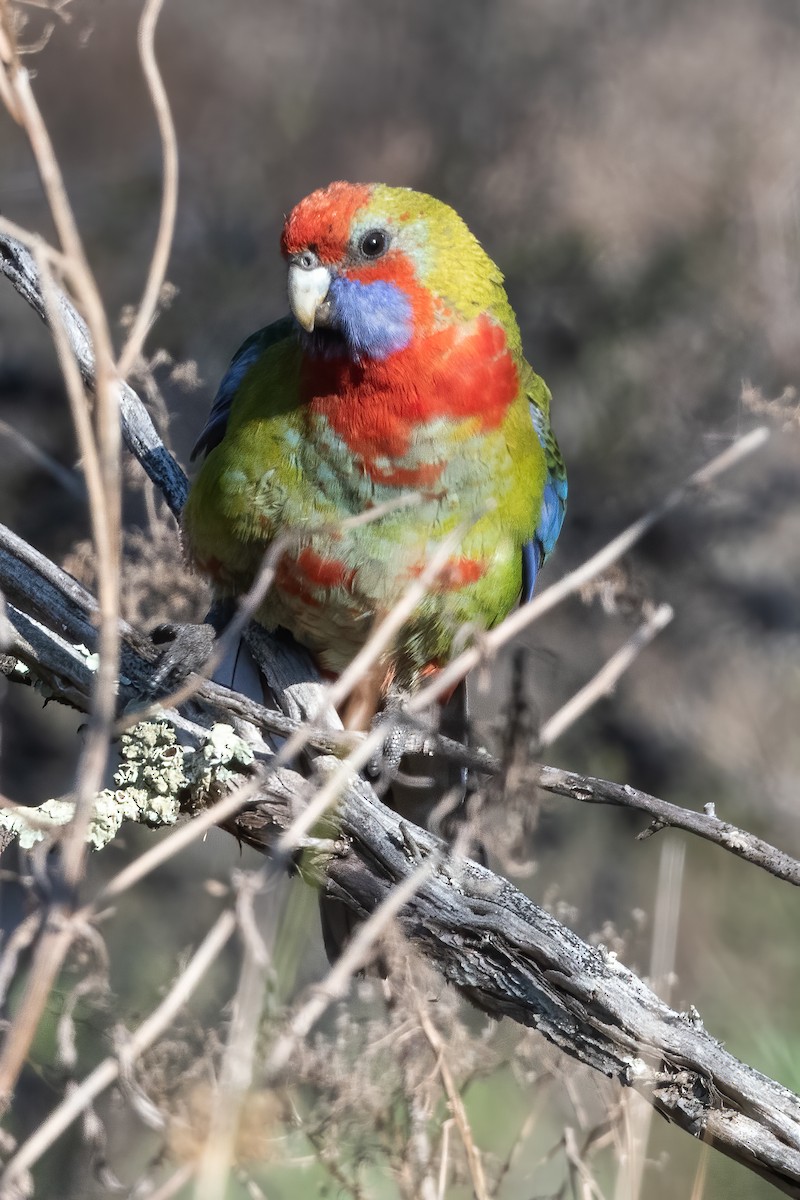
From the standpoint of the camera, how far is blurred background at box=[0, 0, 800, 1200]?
522 centimetres

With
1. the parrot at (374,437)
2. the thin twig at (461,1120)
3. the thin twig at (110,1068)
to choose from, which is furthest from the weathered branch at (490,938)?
the thin twig at (110,1068)

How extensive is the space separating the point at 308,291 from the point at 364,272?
0.13 metres

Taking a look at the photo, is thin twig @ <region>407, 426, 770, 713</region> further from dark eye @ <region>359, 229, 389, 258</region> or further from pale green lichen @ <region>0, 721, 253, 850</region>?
dark eye @ <region>359, 229, 389, 258</region>

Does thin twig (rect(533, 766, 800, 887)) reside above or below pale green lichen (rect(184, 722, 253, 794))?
above

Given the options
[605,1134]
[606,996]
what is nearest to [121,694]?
[606,996]

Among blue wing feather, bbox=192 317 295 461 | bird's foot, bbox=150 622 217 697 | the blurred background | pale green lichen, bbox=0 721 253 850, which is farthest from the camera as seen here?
the blurred background

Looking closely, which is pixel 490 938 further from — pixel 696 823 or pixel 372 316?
pixel 372 316

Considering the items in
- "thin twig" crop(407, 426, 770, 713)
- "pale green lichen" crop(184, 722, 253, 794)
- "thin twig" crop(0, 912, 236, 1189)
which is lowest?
"thin twig" crop(0, 912, 236, 1189)

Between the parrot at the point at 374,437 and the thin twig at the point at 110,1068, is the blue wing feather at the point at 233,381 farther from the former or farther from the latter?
the thin twig at the point at 110,1068

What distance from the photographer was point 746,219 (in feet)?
17.3

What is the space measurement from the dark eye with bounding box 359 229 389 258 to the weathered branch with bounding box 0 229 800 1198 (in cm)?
96

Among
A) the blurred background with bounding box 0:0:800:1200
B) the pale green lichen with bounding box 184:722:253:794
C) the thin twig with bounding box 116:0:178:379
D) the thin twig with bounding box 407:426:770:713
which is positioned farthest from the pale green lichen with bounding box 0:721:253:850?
the blurred background with bounding box 0:0:800:1200

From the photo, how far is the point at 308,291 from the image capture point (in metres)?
2.54

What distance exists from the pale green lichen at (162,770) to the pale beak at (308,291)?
893 millimetres
